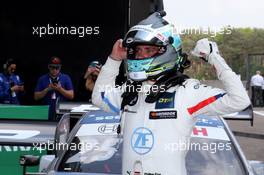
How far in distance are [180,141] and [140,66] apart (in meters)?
0.43

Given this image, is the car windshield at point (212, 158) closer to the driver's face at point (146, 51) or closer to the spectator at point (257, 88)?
the driver's face at point (146, 51)

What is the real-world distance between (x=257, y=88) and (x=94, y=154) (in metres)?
19.0

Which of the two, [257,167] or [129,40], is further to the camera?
[257,167]

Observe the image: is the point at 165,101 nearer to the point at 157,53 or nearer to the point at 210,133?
the point at 157,53

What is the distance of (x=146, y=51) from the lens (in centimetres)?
297

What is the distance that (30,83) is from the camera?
11.7 metres

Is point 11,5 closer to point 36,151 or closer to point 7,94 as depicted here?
point 7,94

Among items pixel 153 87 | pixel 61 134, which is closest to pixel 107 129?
pixel 61 134

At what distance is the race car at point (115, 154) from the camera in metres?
3.65

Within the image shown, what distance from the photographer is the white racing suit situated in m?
2.80

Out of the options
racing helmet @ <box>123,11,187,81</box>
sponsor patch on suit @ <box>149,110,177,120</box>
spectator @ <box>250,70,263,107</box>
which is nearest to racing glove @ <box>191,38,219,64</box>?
racing helmet @ <box>123,11,187,81</box>

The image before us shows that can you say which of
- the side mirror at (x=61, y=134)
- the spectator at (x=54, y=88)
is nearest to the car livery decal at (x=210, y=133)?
the side mirror at (x=61, y=134)

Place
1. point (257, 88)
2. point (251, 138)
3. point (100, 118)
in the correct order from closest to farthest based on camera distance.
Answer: point (100, 118) → point (251, 138) → point (257, 88)

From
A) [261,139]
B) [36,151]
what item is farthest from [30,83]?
[36,151]
